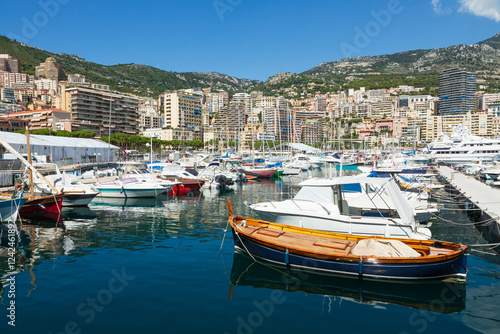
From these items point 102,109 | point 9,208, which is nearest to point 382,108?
point 102,109

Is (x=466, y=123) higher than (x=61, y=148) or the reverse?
higher

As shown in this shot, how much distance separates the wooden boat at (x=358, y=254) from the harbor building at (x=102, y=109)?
336 ft

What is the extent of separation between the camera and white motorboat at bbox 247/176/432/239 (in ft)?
38.4

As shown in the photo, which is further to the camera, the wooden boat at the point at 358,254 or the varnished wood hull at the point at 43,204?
the varnished wood hull at the point at 43,204

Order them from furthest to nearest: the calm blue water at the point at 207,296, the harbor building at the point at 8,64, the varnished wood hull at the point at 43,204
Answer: the harbor building at the point at 8,64 < the varnished wood hull at the point at 43,204 < the calm blue water at the point at 207,296

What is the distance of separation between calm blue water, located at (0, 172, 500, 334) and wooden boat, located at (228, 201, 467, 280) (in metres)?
0.38

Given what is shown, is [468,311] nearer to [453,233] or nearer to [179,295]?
[179,295]

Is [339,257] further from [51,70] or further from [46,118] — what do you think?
[51,70]

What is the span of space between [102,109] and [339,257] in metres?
119

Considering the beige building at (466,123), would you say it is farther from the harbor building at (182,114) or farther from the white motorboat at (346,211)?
the white motorboat at (346,211)

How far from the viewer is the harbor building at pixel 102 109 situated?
105750mm

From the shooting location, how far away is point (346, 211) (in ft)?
42.4

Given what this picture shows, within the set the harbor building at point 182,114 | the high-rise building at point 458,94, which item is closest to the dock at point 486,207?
the harbor building at point 182,114

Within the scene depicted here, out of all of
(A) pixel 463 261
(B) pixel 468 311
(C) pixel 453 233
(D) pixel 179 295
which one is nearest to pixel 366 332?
(B) pixel 468 311
